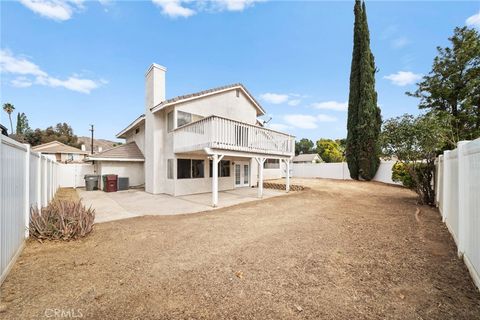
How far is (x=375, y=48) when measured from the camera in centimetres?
1742

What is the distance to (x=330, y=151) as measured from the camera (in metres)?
42.4

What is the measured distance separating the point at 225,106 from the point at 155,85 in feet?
14.3

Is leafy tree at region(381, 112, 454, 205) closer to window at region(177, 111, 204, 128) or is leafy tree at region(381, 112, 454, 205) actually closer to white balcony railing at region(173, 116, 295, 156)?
white balcony railing at region(173, 116, 295, 156)

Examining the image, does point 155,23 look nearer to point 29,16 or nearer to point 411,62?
point 29,16

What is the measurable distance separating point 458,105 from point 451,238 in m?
13.9

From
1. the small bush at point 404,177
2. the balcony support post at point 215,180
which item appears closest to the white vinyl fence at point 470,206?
the small bush at point 404,177

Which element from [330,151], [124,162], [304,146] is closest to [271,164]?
[124,162]

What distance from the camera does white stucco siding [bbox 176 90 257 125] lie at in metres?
11.9

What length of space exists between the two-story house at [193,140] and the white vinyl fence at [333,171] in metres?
9.63

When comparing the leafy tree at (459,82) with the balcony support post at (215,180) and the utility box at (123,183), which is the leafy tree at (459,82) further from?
the utility box at (123,183)

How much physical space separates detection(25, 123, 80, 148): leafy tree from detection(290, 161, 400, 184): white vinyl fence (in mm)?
47274

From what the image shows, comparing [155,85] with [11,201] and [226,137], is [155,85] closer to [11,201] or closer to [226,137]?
[226,137]

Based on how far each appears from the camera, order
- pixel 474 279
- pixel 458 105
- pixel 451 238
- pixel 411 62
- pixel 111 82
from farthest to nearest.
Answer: pixel 111 82, pixel 411 62, pixel 458 105, pixel 451 238, pixel 474 279

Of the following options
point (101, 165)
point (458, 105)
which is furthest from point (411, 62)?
point (101, 165)
